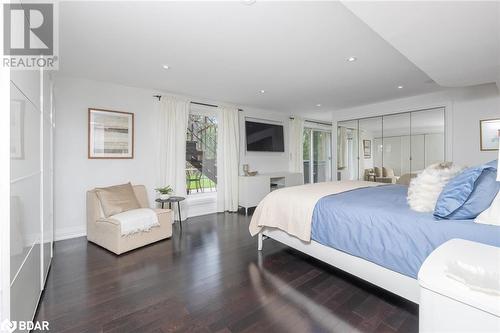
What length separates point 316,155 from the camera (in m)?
7.39

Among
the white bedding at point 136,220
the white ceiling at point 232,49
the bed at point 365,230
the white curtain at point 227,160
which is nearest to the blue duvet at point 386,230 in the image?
the bed at point 365,230

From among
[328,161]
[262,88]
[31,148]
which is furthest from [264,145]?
[31,148]

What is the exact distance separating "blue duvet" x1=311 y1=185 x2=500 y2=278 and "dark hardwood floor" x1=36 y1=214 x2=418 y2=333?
1.23ft

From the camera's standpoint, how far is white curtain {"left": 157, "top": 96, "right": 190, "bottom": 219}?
421 centimetres

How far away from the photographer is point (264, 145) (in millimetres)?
5887

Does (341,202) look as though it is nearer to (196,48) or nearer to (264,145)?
(196,48)

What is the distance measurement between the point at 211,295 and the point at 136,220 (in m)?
1.50

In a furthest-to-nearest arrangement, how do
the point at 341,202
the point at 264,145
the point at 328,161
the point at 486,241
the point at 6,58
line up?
the point at 328,161 < the point at 264,145 < the point at 341,202 < the point at 486,241 < the point at 6,58

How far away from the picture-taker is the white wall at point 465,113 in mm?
3924

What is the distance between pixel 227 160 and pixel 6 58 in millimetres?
4019

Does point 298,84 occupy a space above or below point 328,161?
above

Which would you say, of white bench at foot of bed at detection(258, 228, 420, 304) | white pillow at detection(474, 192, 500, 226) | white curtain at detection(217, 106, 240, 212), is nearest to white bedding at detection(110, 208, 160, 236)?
white bench at foot of bed at detection(258, 228, 420, 304)

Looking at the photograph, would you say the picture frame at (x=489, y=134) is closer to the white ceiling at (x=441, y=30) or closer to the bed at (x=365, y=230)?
the white ceiling at (x=441, y=30)

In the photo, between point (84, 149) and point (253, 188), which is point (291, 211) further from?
point (84, 149)
